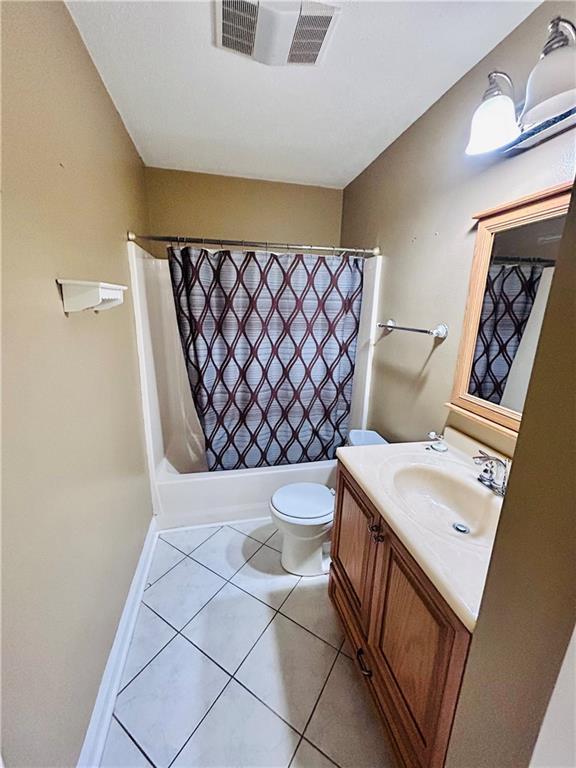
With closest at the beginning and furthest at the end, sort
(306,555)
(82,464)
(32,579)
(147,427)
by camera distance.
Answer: (32,579) < (82,464) < (306,555) < (147,427)

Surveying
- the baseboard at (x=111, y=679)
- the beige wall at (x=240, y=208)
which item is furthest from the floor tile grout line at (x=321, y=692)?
the beige wall at (x=240, y=208)

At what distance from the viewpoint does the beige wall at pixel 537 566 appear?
1.36 ft

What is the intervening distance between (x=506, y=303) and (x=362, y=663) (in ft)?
4.68

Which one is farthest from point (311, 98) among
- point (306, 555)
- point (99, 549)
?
point (306, 555)

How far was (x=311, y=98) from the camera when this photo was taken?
1435 mm

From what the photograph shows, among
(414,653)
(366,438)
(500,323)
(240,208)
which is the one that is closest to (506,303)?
(500,323)

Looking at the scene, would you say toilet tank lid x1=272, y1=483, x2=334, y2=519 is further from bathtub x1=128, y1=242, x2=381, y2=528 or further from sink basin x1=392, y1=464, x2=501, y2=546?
sink basin x1=392, y1=464, x2=501, y2=546

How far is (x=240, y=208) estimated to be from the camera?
234cm

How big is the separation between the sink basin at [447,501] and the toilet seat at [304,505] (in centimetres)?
55

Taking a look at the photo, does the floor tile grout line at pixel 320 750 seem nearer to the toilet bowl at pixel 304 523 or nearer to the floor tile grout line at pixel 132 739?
the floor tile grout line at pixel 132 739

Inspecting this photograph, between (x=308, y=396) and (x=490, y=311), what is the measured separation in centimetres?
123

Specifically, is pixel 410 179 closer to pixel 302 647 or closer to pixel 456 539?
pixel 456 539

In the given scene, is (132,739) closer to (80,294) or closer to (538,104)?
(80,294)

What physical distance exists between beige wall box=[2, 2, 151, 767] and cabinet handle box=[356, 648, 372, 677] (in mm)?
920
